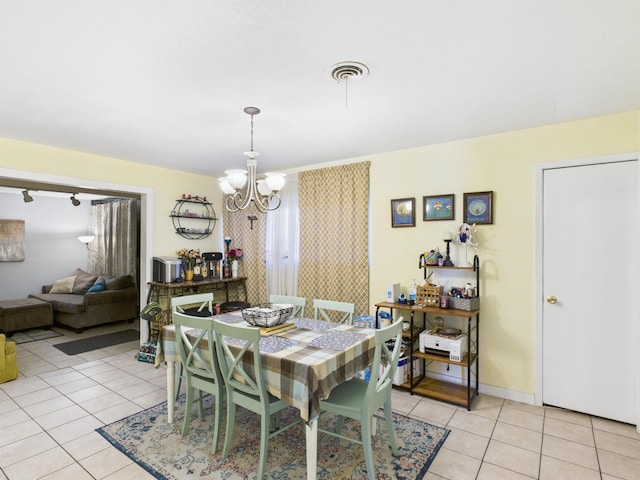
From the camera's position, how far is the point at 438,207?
3426mm

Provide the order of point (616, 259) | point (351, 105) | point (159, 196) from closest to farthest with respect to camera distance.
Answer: point (351, 105)
point (616, 259)
point (159, 196)

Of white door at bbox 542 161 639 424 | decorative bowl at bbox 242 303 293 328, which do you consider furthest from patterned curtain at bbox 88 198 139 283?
white door at bbox 542 161 639 424

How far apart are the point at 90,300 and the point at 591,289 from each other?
628 centimetres

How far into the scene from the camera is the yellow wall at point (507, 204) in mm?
2793

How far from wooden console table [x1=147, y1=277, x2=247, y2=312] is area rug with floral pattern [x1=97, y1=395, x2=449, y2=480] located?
1.75 metres

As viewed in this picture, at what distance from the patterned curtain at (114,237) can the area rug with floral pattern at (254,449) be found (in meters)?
4.10

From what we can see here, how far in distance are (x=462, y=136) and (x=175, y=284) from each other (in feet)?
11.7

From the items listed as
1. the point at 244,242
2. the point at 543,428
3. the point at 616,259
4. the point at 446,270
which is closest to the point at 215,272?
the point at 244,242

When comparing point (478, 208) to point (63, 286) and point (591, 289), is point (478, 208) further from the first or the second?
point (63, 286)

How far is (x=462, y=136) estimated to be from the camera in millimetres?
3203

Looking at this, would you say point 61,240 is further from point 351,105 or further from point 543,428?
point 543,428

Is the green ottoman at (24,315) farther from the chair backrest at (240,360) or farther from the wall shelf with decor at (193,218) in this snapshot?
the chair backrest at (240,360)

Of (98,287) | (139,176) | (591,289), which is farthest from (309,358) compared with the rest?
(98,287)

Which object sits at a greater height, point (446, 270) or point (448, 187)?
point (448, 187)
